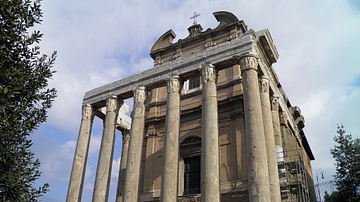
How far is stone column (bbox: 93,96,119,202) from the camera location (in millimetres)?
15773

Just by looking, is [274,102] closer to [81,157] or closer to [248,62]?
[248,62]

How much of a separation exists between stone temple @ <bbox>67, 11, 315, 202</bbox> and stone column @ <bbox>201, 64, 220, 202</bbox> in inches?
1.6

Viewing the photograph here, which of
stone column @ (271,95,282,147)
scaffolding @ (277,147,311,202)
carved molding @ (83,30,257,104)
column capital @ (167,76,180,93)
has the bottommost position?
scaffolding @ (277,147,311,202)

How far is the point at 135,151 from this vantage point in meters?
15.6

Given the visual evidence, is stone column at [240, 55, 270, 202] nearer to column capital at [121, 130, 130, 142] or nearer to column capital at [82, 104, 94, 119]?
column capital at [82, 104, 94, 119]

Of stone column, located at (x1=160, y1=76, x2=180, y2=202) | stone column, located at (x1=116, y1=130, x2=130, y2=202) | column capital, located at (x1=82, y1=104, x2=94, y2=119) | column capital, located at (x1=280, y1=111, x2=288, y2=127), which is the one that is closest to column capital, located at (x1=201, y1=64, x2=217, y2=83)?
stone column, located at (x1=160, y1=76, x2=180, y2=202)

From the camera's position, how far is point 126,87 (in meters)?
18.3

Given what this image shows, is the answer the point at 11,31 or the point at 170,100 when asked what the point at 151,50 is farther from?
the point at 11,31

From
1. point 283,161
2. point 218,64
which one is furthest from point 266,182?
point 218,64

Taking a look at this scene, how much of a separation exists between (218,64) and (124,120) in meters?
8.79

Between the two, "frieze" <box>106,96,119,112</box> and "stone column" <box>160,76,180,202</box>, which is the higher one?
"frieze" <box>106,96,119,112</box>

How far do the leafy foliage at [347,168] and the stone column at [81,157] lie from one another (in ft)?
45.2

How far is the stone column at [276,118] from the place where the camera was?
675 inches

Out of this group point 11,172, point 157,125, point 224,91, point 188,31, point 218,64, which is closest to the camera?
point 11,172
